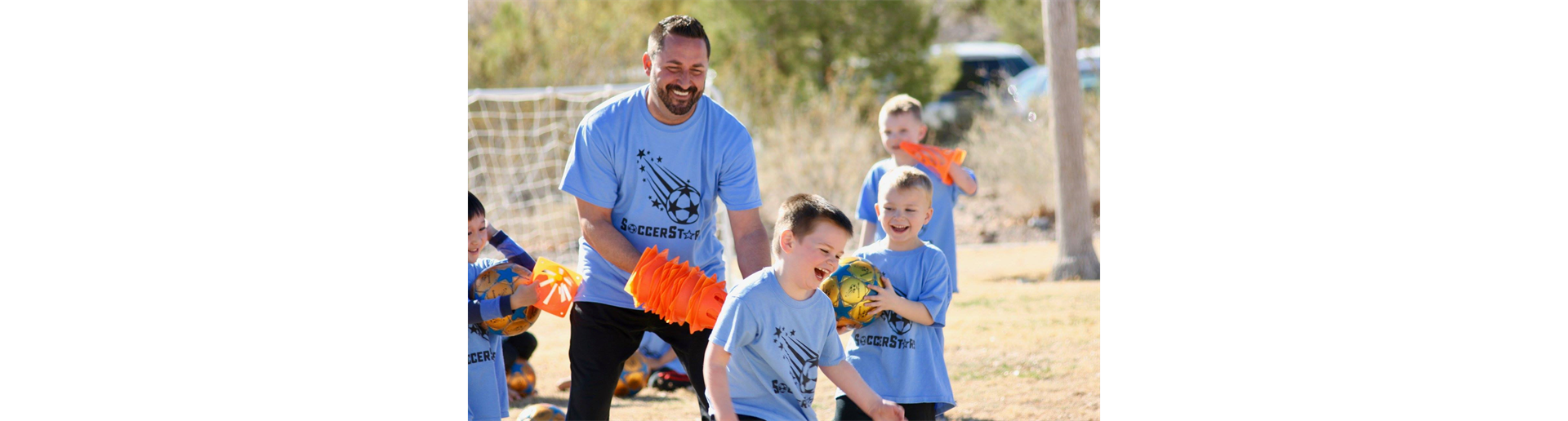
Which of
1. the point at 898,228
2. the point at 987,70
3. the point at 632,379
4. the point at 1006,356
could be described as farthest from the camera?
the point at 987,70

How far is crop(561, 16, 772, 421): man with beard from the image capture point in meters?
3.63

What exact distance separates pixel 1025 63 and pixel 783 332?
19495 mm

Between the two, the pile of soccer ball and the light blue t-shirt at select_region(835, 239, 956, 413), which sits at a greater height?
the light blue t-shirt at select_region(835, 239, 956, 413)

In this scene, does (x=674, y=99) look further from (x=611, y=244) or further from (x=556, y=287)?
(x=556, y=287)

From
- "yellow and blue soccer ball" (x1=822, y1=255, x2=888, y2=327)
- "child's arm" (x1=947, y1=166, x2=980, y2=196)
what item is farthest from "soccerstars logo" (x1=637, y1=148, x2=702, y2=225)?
"child's arm" (x1=947, y1=166, x2=980, y2=196)

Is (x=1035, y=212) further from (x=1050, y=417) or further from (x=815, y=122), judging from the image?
(x=1050, y=417)

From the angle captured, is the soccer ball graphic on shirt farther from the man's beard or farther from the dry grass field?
the dry grass field

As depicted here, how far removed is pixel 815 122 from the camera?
46.6 ft

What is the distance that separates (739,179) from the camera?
3754 mm

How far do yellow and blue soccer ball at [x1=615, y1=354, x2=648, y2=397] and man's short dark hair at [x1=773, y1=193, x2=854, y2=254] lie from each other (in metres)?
2.74

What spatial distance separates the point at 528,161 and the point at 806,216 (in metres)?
11.2

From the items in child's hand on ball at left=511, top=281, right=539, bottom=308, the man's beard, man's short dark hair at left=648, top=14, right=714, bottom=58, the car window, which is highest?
the car window

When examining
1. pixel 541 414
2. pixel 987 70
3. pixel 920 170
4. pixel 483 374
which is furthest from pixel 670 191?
pixel 987 70
